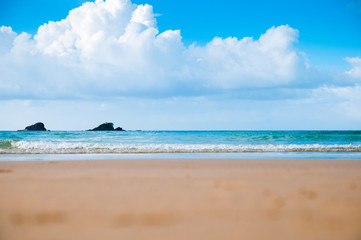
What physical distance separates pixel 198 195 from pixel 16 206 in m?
2.89

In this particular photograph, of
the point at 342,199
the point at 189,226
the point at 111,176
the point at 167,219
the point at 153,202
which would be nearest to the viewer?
the point at 189,226

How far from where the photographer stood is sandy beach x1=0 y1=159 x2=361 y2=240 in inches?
131

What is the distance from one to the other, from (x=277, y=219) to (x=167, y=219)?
1463mm

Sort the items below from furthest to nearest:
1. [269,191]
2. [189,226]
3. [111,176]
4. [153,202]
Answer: [111,176]
[269,191]
[153,202]
[189,226]

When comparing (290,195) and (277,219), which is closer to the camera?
(277,219)

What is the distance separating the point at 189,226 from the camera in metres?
3.46

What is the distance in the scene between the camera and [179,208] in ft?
13.5

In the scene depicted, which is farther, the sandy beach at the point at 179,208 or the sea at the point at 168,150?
the sea at the point at 168,150

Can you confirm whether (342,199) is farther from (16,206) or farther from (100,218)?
(16,206)

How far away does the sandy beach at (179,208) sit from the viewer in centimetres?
332

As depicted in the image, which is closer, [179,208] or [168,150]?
A: [179,208]

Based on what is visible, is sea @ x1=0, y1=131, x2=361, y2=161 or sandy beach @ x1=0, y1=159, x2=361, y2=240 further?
sea @ x1=0, y1=131, x2=361, y2=161

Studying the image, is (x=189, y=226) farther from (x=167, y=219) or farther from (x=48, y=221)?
(x=48, y=221)

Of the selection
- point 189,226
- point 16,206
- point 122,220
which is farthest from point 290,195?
point 16,206
